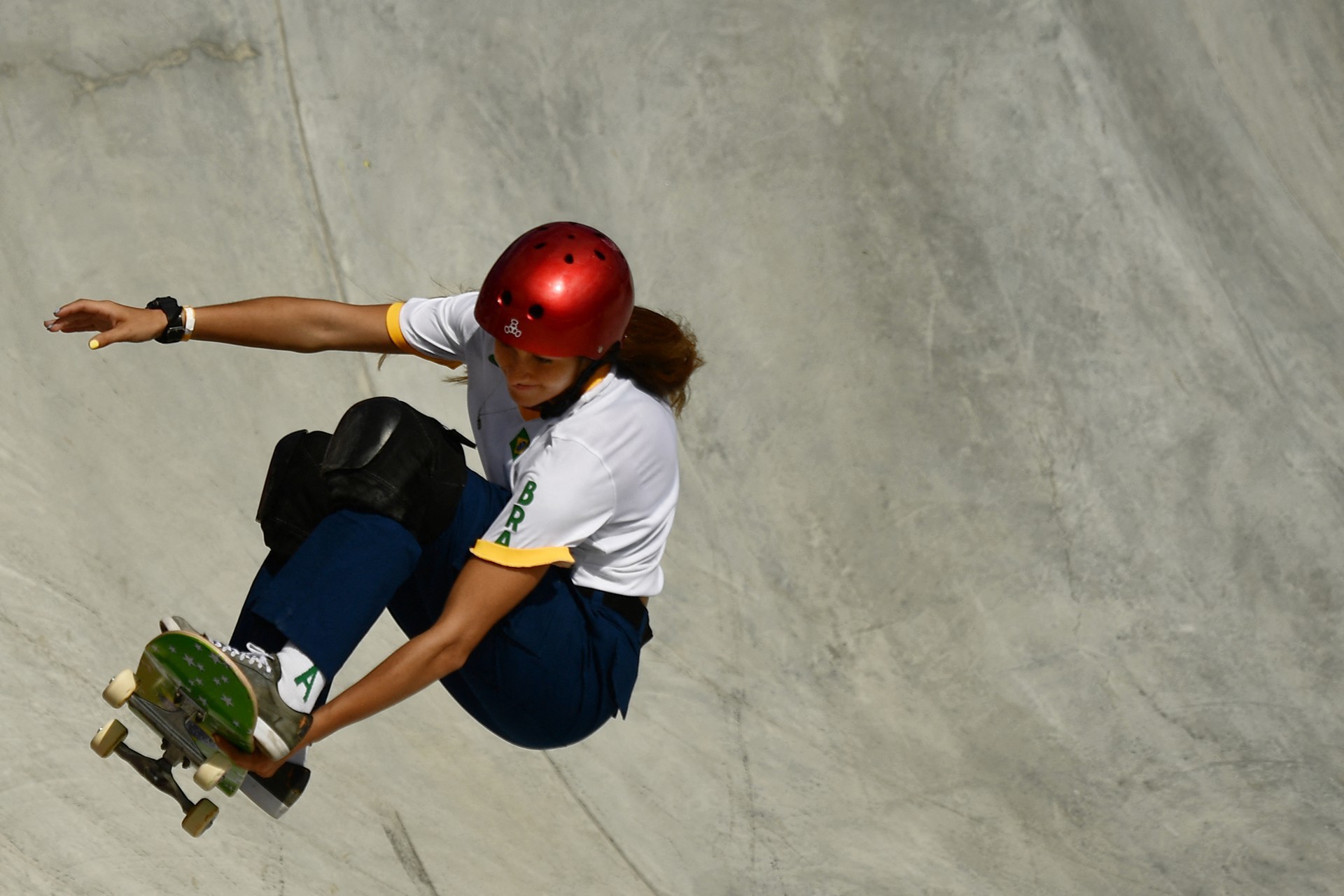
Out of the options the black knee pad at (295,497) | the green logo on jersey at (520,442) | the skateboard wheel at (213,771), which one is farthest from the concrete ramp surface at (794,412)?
the green logo on jersey at (520,442)

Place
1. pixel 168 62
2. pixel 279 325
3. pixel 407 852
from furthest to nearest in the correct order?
pixel 168 62 < pixel 407 852 < pixel 279 325

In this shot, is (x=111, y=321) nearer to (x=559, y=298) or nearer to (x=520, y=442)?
(x=520, y=442)

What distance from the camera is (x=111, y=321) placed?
310cm

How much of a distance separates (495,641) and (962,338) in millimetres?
3413

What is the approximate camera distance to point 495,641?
111 inches

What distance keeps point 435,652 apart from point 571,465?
1.58ft

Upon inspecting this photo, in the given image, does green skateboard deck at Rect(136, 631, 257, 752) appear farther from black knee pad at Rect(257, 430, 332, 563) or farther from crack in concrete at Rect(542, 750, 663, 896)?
crack in concrete at Rect(542, 750, 663, 896)

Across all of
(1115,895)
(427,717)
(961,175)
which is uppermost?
(961,175)

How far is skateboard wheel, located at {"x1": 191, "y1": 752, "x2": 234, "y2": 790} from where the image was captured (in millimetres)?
2443

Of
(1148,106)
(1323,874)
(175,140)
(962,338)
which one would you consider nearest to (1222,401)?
(962,338)

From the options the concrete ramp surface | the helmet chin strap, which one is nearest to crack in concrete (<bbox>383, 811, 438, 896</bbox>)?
the concrete ramp surface

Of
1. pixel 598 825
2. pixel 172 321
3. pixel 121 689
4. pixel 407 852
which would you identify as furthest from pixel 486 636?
pixel 598 825

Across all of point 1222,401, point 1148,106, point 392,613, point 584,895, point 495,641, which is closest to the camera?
point 495,641

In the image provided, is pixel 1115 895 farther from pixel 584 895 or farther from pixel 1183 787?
pixel 584 895
